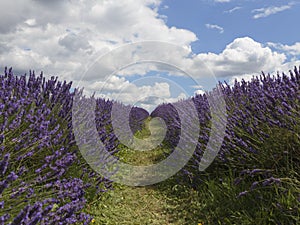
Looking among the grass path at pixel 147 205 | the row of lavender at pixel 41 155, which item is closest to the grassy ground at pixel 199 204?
the grass path at pixel 147 205

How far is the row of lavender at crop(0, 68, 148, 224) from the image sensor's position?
5.93 ft

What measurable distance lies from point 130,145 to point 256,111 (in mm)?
3357

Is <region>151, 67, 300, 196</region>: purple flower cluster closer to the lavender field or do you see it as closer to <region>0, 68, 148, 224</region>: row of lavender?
the lavender field

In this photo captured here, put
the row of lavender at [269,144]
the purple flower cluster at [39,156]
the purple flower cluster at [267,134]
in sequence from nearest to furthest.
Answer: the purple flower cluster at [39,156]
the row of lavender at [269,144]
the purple flower cluster at [267,134]

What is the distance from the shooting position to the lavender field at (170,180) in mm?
2111

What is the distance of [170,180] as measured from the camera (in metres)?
3.86

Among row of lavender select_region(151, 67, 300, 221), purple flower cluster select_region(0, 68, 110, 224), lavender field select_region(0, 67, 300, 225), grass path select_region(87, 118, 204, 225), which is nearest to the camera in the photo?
purple flower cluster select_region(0, 68, 110, 224)

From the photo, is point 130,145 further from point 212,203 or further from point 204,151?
point 212,203

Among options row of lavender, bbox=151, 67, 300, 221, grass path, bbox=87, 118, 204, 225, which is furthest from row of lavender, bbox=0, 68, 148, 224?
row of lavender, bbox=151, 67, 300, 221

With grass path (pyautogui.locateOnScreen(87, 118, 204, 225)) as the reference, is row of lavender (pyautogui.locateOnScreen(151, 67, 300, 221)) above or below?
above

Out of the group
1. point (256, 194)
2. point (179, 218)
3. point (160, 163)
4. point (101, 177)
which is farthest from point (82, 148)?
point (160, 163)

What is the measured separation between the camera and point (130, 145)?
6055mm

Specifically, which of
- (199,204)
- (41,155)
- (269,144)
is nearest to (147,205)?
(199,204)

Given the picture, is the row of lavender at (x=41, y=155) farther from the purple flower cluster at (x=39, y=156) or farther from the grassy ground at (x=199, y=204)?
the grassy ground at (x=199, y=204)
